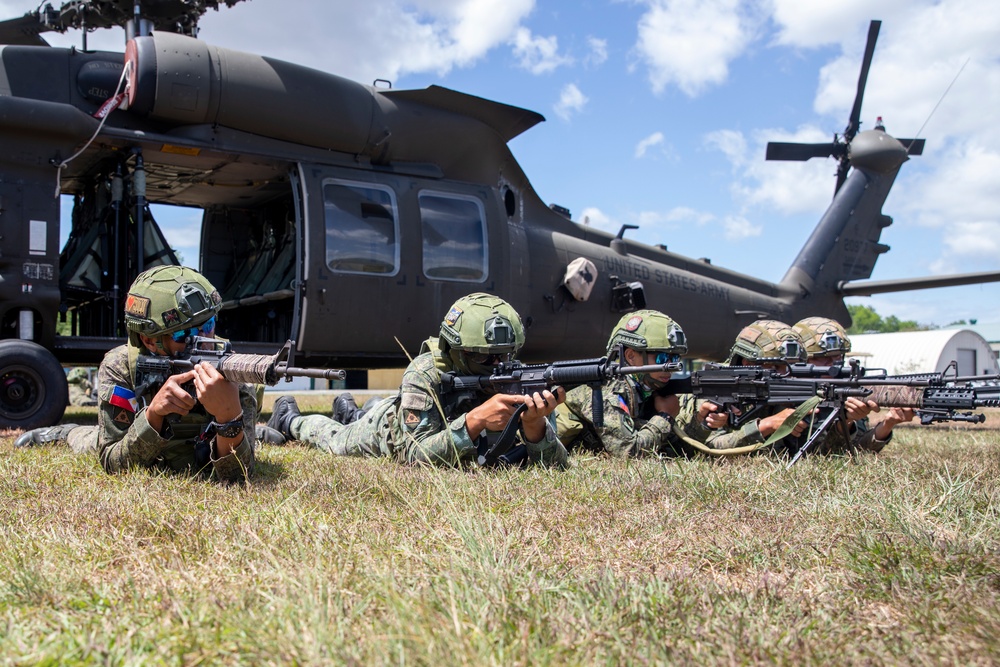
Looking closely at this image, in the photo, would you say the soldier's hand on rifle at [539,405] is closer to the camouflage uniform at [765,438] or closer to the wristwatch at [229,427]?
the wristwatch at [229,427]

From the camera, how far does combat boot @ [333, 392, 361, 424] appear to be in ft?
23.1

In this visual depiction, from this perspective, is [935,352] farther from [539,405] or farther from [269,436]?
[539,405]

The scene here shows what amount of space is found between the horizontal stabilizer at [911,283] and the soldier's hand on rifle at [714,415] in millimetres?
6007

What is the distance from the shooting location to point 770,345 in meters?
6.34

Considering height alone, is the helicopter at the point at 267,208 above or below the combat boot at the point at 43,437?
above

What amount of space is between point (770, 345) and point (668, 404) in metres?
1.10

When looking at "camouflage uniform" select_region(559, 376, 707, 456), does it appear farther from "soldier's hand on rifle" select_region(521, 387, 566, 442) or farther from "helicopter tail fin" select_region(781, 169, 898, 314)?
"helicopter tail fin" select_region(781, 169, 898, 314)

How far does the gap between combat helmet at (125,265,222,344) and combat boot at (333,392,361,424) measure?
9.67 feet

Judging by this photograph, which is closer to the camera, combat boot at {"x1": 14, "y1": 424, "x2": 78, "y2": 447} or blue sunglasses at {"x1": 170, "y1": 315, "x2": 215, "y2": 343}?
blue sunglasses at {"x1": 170, "y1": 315, "x2": 215, "y2": 343}

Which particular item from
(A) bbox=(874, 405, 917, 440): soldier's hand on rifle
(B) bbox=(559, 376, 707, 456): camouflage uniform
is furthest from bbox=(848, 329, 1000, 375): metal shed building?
(B) bbox=(559, 376, 707, 456): camouflage uniform

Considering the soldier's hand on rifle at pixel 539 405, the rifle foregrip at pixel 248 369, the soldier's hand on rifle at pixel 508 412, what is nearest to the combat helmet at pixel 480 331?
the soldier's hand on rifle at pixel 508 412

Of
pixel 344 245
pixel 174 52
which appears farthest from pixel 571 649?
pixel 174 52

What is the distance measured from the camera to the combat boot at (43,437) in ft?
18.8

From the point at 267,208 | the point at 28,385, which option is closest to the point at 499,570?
the point at 28,385
